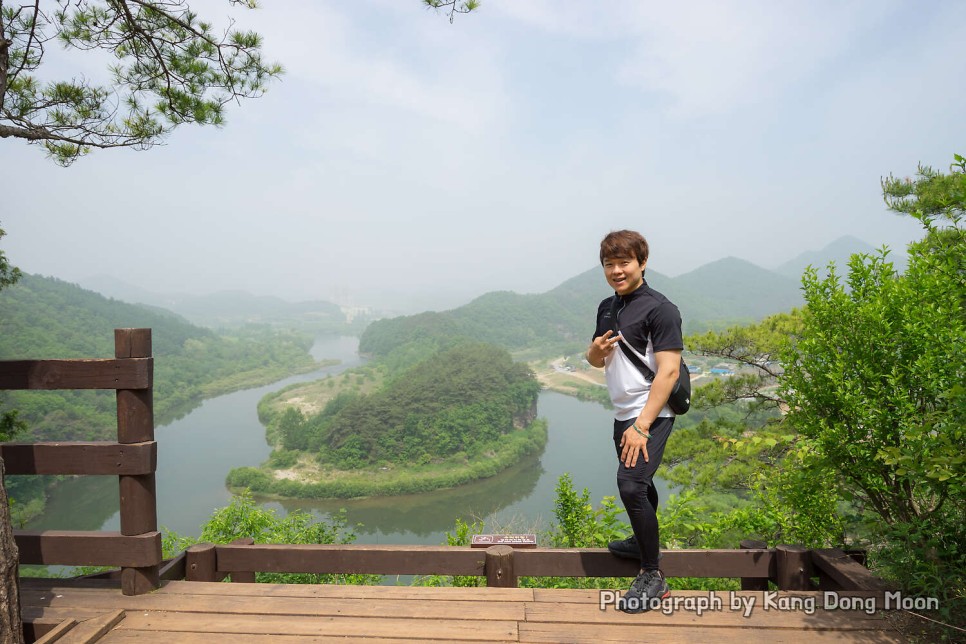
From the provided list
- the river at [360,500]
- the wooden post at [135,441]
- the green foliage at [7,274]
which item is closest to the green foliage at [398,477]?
the river at [360,500]

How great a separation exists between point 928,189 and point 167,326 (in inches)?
3542

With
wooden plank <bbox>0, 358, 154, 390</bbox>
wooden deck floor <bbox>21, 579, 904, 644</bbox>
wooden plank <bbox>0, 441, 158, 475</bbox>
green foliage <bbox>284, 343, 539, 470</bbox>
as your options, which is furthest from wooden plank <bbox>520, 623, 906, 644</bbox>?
green foliage <bbox>284, 343, 539, 470</bbox>

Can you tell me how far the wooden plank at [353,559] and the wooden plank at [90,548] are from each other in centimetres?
34

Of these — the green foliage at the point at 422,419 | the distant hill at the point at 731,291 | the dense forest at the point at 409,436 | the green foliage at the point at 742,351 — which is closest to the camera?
the green foliage at the point at 742,351

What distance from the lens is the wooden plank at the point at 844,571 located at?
1821 mm

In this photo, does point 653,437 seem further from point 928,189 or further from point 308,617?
point 928,189

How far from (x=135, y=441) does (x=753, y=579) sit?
238cm

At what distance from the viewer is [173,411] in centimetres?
5266

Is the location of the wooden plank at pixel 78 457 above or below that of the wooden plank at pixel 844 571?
above

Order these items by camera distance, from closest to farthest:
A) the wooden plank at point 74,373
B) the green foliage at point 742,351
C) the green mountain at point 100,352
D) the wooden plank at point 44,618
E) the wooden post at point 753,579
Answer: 1. the wooden plank at point 44,618
2. the wooden plank at point 74,373
3. the wooden post at point 753,579
4. the green foliage at point 742,351
5. the green mountain at point 100,352

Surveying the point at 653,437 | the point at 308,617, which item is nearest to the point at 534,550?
the point at 653,437

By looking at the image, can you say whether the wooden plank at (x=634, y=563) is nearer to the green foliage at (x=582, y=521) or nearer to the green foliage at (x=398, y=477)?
the green foliage at (x=582, y=521)

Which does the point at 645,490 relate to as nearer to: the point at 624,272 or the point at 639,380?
the point at 639,380

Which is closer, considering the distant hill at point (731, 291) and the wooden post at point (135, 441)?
the wooden post at point (135, 441)
